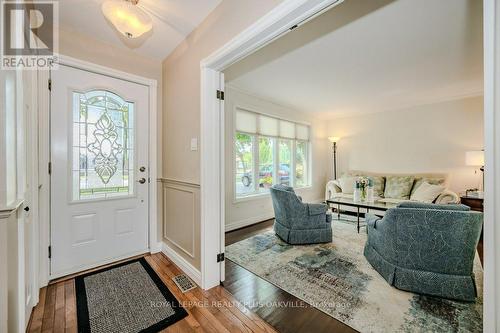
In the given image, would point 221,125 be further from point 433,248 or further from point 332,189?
point 332,189

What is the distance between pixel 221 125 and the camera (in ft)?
6.55

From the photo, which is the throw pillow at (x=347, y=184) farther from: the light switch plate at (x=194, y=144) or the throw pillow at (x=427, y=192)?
the light switch plate at (x=194, y=144)

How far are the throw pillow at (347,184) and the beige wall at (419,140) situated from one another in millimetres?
745

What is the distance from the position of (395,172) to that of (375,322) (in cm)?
417

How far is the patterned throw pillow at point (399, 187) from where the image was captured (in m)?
4.22

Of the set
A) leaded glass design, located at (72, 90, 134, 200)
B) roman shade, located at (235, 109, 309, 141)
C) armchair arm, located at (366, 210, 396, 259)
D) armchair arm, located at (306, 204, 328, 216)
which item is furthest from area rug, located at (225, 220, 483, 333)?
roman shade, located at (235, 109, 309, 141)

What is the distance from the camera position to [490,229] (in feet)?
2.48

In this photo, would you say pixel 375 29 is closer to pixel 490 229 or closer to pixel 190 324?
pixel 490 229

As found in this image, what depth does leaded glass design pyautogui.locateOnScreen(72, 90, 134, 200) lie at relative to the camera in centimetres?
218

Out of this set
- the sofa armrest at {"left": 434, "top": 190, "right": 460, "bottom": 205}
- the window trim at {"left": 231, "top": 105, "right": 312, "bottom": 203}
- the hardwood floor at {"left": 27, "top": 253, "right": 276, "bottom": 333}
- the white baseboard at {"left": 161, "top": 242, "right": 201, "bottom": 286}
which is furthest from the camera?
the window trim at {"left": 231, "top": 105, "right": 312, "bottom": 203}

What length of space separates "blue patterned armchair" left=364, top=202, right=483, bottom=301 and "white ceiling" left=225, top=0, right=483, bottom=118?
1749 mm

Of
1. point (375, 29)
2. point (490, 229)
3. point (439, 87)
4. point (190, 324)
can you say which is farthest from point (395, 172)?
point (190, 324)

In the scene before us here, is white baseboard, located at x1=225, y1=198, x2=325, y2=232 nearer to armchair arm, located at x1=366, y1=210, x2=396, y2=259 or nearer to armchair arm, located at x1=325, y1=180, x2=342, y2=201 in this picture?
armchair arm, located at x1=325, y1=180, x2=342, y2=201

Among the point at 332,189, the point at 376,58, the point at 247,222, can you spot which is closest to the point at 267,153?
the point at 247,222
